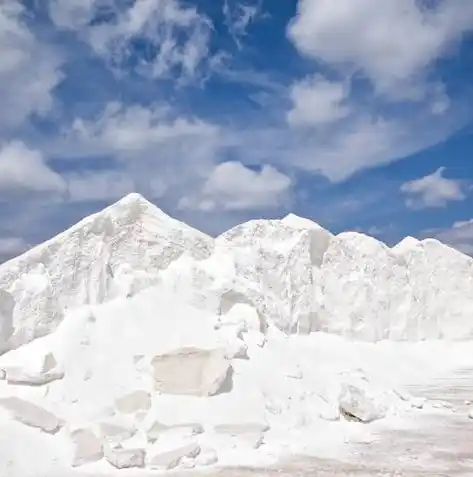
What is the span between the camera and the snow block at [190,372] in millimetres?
9273

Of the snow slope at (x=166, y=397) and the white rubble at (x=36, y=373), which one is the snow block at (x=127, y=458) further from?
the white rubble at (x=36, y=373)

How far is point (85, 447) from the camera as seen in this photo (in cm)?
780

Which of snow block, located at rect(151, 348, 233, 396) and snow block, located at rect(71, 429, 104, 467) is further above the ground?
snow block, located at rect(151, 348, 233, 396)

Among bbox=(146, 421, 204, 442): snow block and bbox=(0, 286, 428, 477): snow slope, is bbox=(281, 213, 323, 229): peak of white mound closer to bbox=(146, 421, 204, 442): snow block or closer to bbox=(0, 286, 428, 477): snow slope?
bbox=(0, 286, 428, 477): snow slope

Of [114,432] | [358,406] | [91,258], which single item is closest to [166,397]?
[114,432]

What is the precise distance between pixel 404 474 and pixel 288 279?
471 inches

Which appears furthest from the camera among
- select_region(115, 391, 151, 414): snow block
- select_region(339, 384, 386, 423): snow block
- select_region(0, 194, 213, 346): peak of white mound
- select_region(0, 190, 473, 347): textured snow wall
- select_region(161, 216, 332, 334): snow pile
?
select_region(161, 216, 332, 334): snow pile

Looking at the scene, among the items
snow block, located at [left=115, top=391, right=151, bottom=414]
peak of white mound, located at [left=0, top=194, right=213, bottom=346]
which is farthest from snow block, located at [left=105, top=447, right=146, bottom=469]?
peak of white mound, located at [left=0, top=194, right=213, bottom=346]

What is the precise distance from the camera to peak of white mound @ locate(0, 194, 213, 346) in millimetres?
13695

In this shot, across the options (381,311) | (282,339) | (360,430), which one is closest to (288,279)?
(381,311)

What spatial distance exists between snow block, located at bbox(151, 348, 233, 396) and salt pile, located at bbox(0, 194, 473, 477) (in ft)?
0.06

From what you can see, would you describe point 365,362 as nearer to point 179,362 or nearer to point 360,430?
point 360,430

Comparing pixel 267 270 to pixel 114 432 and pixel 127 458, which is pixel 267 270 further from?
pixel 127 458

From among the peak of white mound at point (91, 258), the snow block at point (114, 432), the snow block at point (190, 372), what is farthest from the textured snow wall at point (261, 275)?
the snow block at point (114, 432)
